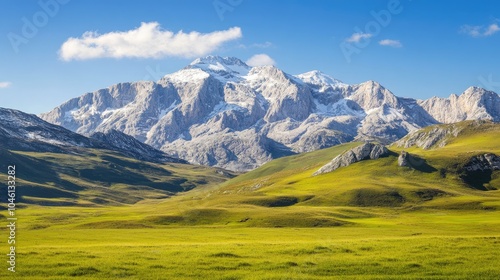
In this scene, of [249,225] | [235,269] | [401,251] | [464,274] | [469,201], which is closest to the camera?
[464,274]

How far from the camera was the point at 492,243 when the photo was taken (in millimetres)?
56625

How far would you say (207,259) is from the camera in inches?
1843

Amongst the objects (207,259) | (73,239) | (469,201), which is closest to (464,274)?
(207,259)

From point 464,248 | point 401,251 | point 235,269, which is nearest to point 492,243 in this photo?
point 464,248

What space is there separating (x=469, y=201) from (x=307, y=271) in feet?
438

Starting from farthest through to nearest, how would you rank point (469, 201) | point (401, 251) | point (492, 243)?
point (469, 201) → point (492, 243) → point (401, 251)

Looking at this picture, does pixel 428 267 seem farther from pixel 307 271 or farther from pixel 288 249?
pixel 288 249

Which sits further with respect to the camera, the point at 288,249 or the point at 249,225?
Result: the point at 249,225

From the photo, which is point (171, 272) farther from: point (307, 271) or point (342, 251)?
point (342, 251)

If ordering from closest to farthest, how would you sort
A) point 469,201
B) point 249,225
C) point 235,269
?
1. point 235,269
2. point 249,225
3. point 469,201

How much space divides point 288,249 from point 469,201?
12392cm

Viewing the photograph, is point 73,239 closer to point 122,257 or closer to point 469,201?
point 122,257

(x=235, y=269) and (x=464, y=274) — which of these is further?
(x=235, y=269)

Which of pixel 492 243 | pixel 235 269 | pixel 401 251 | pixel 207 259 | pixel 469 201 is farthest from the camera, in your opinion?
pixel 469 201
